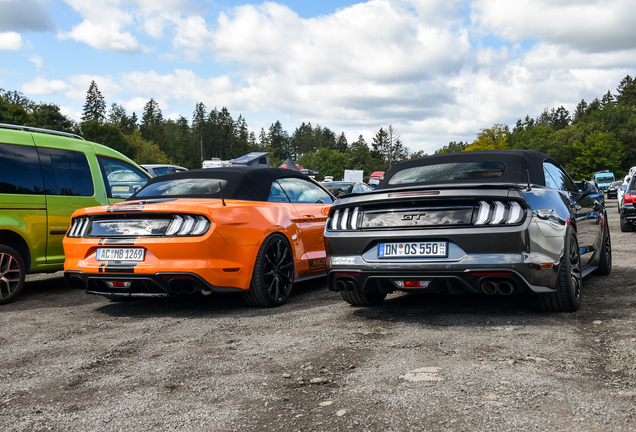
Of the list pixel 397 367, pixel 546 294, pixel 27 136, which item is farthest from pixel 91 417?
pixel 27 136

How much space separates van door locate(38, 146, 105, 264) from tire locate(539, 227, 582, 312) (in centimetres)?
525

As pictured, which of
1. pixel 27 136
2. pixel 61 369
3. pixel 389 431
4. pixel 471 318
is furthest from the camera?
pixel 27 136

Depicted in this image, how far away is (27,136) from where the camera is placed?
715 centimetres

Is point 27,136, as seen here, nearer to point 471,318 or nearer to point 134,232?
point 134,232

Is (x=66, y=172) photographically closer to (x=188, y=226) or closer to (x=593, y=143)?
(x=188, y=226)

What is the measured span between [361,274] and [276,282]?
1334 mm

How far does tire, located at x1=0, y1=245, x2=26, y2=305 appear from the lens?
6.62 m

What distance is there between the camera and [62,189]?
7.42m

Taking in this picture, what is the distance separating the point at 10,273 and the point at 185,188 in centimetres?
214

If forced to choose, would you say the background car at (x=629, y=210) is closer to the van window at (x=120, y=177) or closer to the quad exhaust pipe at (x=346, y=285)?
the van window at (x=120, y=177)

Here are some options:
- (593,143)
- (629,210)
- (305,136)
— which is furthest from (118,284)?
(305,136)

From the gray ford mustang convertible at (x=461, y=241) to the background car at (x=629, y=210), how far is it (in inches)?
380

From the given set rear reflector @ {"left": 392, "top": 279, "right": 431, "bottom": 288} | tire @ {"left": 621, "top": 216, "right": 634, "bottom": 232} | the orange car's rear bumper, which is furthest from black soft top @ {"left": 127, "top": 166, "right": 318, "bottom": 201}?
tire @ {"left": 621, "top": 216, "right": 634, "bottom": 232}

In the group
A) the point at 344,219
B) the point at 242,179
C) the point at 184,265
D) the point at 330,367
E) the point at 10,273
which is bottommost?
the point at 330,367
